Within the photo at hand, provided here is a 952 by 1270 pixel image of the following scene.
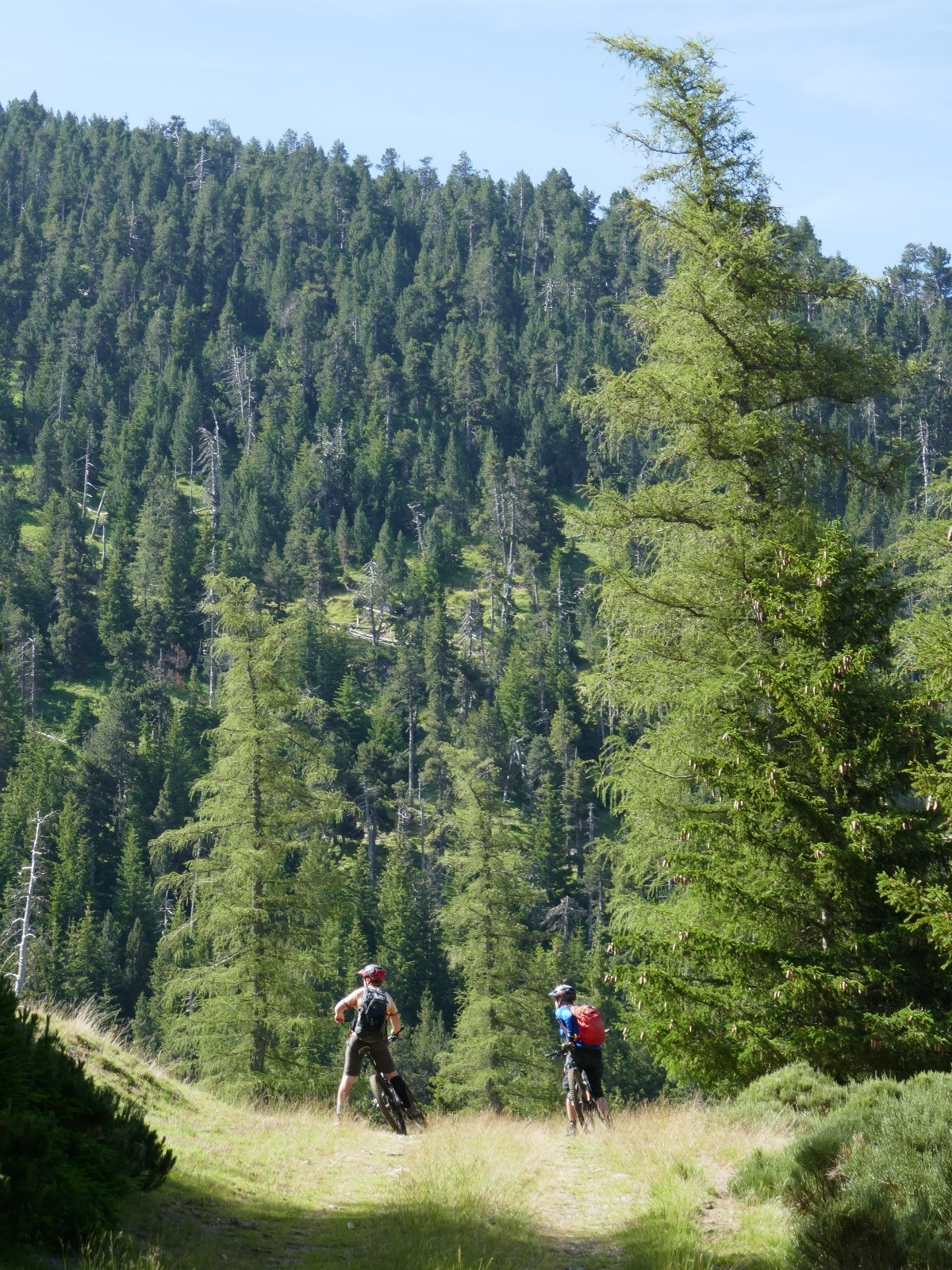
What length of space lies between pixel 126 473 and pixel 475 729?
5811 cm

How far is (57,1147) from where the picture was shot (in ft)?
19.0

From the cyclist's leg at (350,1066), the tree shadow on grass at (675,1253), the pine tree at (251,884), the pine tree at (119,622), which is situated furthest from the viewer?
the pine tree at (119,622)

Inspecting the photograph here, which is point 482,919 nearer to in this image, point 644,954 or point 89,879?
point 644,954

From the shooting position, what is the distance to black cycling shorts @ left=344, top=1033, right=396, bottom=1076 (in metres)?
10.3

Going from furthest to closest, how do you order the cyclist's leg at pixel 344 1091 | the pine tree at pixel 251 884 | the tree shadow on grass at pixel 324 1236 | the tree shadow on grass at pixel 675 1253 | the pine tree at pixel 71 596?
the pine tree at pixel 71 596, the pine tree at pixel 251 884, the cyclist's leg at pixel 344 1091, the tree shadow on grass at pixel 675 1253, the tree shadow on grass at pixel 324 1236

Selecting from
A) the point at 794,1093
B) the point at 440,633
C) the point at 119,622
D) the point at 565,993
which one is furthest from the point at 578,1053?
the point at 119,622

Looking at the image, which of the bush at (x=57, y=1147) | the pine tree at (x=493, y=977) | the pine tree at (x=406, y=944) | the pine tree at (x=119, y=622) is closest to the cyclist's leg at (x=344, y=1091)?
the bush at (x=57, y=1147)

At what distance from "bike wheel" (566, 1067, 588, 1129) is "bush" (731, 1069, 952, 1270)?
3.70 metres

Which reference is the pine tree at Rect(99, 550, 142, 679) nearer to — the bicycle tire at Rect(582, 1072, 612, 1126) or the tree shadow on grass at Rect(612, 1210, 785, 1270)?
the bicycle tire at Rect(582, 1072, 612, 1126)

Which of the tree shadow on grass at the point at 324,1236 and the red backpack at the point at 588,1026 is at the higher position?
the red backpack at the point at 588,1026

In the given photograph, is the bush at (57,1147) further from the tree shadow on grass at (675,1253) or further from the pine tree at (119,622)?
the pine tree at (119,622)

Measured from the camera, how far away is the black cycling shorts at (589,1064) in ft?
37.1

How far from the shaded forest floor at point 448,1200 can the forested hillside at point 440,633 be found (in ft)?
4.56

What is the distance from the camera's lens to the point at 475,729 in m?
100
